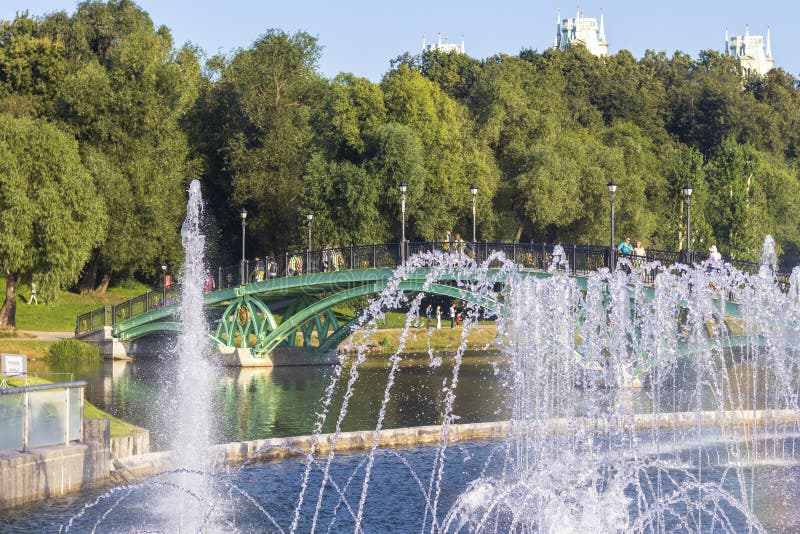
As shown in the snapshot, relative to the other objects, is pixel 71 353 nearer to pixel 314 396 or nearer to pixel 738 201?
pixel 314 396

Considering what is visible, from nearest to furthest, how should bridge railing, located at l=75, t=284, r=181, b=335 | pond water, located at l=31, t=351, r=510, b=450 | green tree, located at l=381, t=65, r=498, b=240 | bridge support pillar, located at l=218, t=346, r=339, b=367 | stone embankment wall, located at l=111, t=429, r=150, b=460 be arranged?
stone embankment wall, located at l=111, t=429, r=150, b=460
pond water, located at l=31, t=351, r=510, b=450
bridge support pillar, located at l=218, t=346, r=339, b=367
bridge railing, located at l=75, t=284, r=181, b=335
green tree, located at l=381, t=65, r=498, b=240

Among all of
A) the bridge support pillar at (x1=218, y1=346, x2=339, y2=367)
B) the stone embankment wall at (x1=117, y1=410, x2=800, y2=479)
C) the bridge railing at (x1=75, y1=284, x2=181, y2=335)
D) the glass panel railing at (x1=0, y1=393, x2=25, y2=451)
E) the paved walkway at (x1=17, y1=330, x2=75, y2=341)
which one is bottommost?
the stone embankment wall at (x1=117, y1=410, x2=800, y2=479)

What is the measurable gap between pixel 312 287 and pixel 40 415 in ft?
85.5

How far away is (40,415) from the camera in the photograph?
1811 centimetres

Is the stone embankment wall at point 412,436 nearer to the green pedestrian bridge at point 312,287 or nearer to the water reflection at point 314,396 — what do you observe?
the water reflection at point 314,396

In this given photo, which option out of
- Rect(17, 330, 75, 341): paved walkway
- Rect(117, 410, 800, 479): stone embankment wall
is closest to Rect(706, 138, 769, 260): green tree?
Rect(17, 330, 75, 341): paved walkway

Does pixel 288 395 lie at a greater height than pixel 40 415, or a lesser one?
lesser

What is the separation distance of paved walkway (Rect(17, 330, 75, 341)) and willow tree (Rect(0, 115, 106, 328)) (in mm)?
886

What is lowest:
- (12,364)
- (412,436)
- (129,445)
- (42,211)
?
(412,436)

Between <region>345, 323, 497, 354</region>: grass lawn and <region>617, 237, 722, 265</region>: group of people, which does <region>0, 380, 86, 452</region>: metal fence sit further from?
<region>345, 323, 497, 354</region>: grass lawn

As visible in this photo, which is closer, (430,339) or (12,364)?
(12,364)

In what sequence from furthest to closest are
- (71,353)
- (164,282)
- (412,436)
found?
(164,282), (71,353), (412,436)

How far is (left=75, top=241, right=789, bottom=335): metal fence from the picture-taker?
→ 1346 inches

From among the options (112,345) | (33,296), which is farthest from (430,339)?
(33,296)
